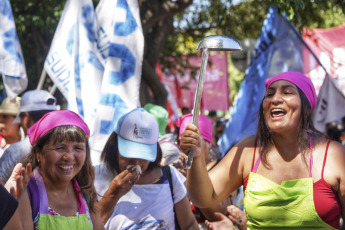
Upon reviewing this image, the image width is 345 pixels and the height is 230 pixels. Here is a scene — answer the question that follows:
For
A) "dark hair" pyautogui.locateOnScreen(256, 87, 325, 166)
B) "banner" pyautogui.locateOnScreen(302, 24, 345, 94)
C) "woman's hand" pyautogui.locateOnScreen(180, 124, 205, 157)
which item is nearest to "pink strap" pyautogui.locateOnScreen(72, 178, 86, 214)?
"woman's hand" pyautogui.locateOnScreen(180, 124, 205, 157)

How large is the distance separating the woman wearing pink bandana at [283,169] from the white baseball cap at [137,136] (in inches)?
24.5

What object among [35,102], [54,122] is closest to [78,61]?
[35,102]

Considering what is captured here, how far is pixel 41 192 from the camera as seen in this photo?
2.98 metres

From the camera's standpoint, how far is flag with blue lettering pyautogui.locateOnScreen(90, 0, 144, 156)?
16.6 ft

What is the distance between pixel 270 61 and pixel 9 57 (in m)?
3.49

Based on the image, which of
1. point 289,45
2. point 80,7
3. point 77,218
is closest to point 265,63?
point 289,45

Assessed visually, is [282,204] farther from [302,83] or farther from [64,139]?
[64,139]

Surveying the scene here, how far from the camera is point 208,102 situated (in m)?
14.8

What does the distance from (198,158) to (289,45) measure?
4.48 m

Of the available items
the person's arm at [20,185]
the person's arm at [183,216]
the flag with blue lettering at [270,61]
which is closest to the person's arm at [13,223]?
the person's arm at [20,185]

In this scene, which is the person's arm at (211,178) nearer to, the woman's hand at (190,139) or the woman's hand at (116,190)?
the woman's hand at (190,139)

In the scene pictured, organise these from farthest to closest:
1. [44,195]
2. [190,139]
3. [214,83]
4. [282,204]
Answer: [214,83]
[282,204]
[44,195]
[190,139]

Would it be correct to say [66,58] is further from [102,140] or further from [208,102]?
[208,102]

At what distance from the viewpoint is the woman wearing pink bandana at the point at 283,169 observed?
9.98ft
